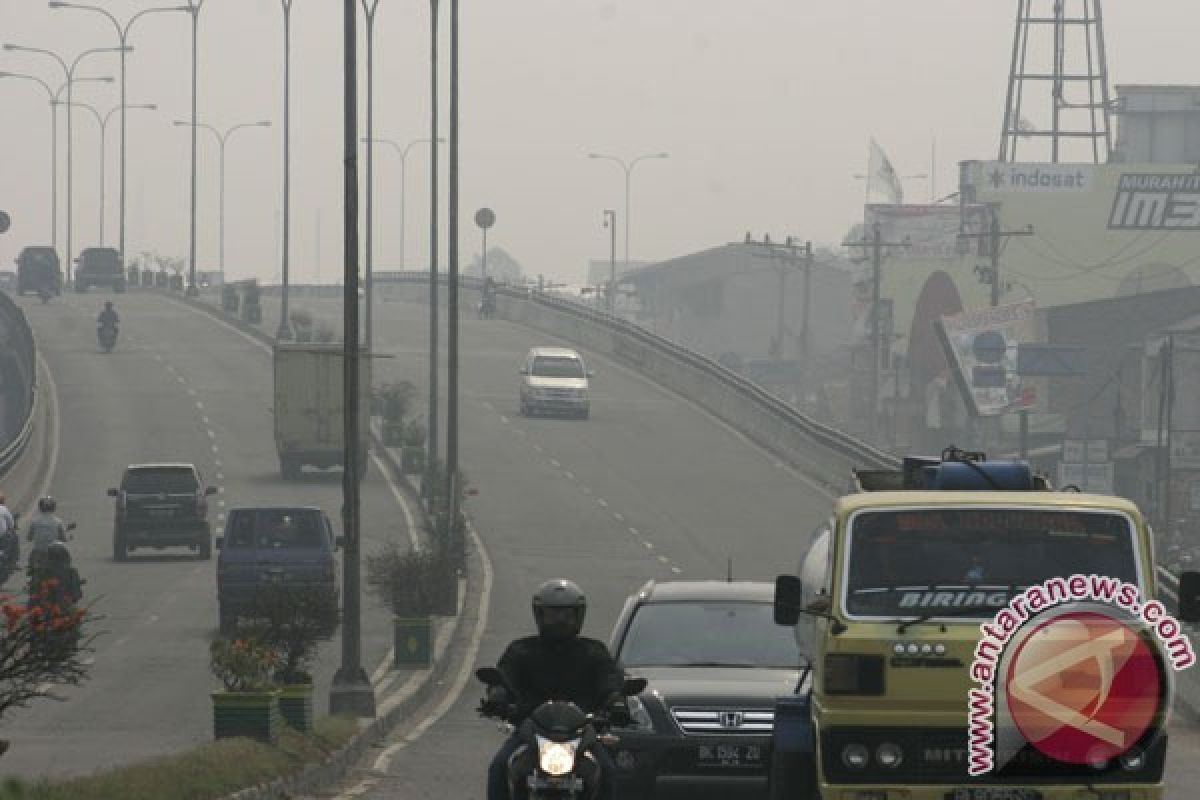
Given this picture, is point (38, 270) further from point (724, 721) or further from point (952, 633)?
point (952, 633)

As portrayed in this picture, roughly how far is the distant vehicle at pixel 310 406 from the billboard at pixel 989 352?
5922 centimetres

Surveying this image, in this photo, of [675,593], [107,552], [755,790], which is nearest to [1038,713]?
[755,790]

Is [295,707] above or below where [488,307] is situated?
below

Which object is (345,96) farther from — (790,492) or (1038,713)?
(790,492)

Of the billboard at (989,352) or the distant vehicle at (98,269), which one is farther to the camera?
the distant vehicle at (98,269)

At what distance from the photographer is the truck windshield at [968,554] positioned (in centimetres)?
1490

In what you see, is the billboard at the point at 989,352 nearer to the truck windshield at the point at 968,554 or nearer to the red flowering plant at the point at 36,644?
the red flowering plant at the point at 36,644

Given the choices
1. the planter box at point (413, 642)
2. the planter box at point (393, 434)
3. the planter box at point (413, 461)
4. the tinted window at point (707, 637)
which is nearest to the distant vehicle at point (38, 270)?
the planter box at point (393, 434)

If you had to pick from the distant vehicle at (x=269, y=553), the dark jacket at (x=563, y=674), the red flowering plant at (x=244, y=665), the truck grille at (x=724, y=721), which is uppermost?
the dark jacket at (x=563, y=674)

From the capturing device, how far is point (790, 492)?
6700 cm

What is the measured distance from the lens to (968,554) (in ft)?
49.3

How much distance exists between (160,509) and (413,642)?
15855 mm

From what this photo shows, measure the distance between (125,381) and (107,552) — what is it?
36.1 metres

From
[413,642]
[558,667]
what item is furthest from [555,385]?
[558,667]
